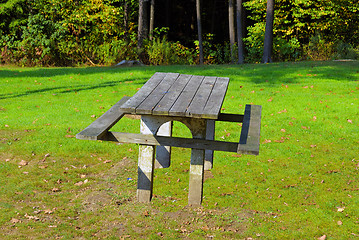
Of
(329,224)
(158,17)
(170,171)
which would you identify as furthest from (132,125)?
(158,17)

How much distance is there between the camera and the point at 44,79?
16.0 m

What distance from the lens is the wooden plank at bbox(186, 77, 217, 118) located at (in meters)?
4.80

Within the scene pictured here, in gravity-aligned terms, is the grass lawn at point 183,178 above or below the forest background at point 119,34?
below

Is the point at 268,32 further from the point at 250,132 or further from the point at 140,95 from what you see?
the point at 140,95

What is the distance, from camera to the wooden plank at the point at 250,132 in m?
4.61

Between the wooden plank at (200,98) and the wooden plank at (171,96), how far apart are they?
0.25 meters

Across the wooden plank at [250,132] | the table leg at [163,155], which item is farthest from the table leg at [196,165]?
the table leg at [163,155]

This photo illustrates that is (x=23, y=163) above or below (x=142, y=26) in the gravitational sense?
below

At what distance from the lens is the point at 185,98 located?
17.7ft

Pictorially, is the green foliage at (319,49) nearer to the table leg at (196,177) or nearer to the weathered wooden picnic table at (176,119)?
the weathered wooden picnic table at (176,119)

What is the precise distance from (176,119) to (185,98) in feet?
1.00

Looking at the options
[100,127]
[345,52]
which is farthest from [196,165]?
[345,52]

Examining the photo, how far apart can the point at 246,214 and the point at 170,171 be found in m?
1.99

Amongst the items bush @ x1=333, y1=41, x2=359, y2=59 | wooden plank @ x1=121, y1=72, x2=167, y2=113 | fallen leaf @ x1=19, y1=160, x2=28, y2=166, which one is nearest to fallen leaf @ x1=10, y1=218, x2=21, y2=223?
wooden plank @ x1=121, y1=72, x2=167, y2=113
